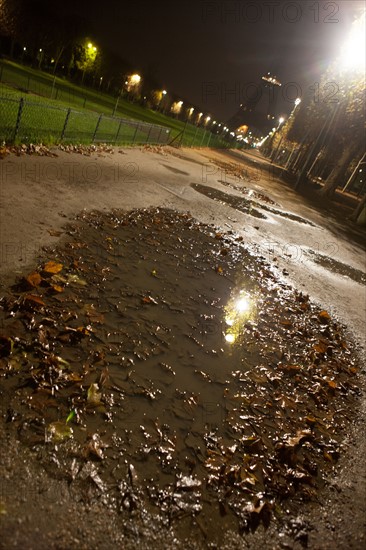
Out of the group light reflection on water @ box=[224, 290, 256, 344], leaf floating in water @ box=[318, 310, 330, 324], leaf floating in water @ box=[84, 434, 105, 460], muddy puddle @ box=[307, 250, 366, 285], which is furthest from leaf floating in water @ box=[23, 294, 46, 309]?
muddy puddle @ box=[307, 250, 366, 285]

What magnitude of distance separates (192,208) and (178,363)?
668 centimetres

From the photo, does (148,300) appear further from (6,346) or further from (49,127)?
(49,127)

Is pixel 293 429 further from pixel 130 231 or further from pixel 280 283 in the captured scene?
pixel 130 231

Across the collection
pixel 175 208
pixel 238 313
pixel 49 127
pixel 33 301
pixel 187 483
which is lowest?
pixel 187 483

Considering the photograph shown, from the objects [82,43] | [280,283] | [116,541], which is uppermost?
[82,43]

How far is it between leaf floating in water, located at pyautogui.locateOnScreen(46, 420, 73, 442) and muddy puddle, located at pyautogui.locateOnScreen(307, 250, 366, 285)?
843 cm

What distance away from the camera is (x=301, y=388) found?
405cm

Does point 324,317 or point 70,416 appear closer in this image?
point 70,416

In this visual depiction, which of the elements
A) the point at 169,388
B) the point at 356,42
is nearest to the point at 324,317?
the point at 169,388

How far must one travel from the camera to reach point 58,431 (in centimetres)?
245

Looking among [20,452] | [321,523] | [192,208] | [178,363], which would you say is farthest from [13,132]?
[321,523]

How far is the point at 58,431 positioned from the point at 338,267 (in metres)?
9.31

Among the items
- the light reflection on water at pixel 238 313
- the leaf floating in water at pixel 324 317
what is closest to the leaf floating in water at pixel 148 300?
the light reflection on water at pixel 238 313

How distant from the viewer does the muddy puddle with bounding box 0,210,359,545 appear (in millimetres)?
2371
